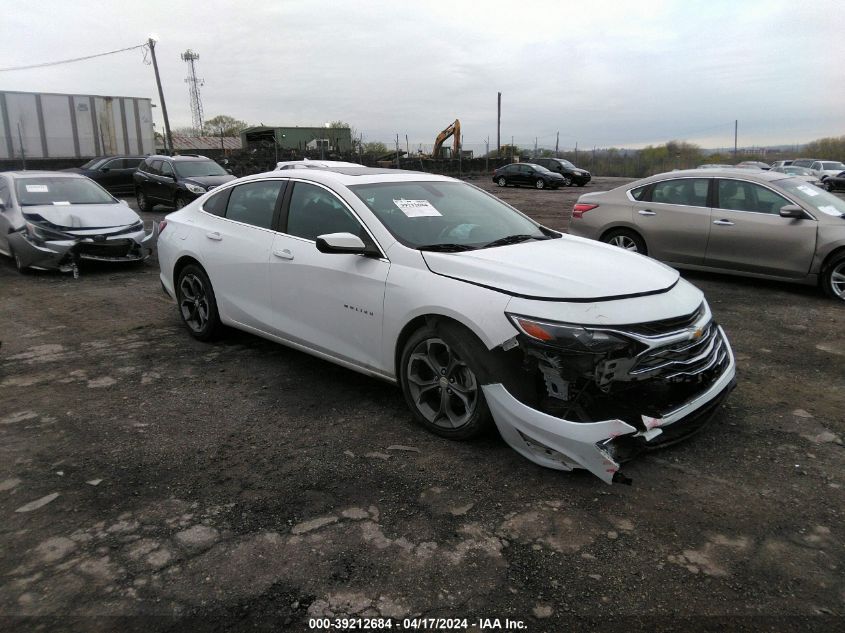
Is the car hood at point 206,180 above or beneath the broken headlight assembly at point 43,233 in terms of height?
above

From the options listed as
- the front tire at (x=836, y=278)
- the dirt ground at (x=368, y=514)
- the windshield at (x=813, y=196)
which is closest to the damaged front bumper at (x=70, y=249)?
the dirt ground at (x=368, y=514)

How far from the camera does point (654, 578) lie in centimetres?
254

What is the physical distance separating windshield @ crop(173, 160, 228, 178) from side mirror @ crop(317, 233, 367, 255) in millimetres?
13292

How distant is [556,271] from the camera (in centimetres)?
353

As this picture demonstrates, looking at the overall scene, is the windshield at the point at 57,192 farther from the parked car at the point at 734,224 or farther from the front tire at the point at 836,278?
the front tire at the point at 836,278

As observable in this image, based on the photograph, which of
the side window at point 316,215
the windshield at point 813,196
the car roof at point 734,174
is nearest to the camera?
the side window at point 316,215

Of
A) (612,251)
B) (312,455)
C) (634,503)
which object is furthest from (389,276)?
(634,503)

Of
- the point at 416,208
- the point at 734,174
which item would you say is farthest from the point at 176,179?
the point at 416,208

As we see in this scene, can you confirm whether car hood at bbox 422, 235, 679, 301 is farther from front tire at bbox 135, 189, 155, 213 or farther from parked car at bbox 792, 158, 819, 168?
parked car at bbox 792, 158, 819, 168

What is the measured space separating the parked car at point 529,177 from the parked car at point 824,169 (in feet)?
41.9

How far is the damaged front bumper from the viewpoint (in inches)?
340

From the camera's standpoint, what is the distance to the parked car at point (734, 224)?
A: 7.25m

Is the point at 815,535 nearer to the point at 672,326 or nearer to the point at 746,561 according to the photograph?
the point at 746,561

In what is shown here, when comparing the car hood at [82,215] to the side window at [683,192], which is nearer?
the side window at [683,192]
